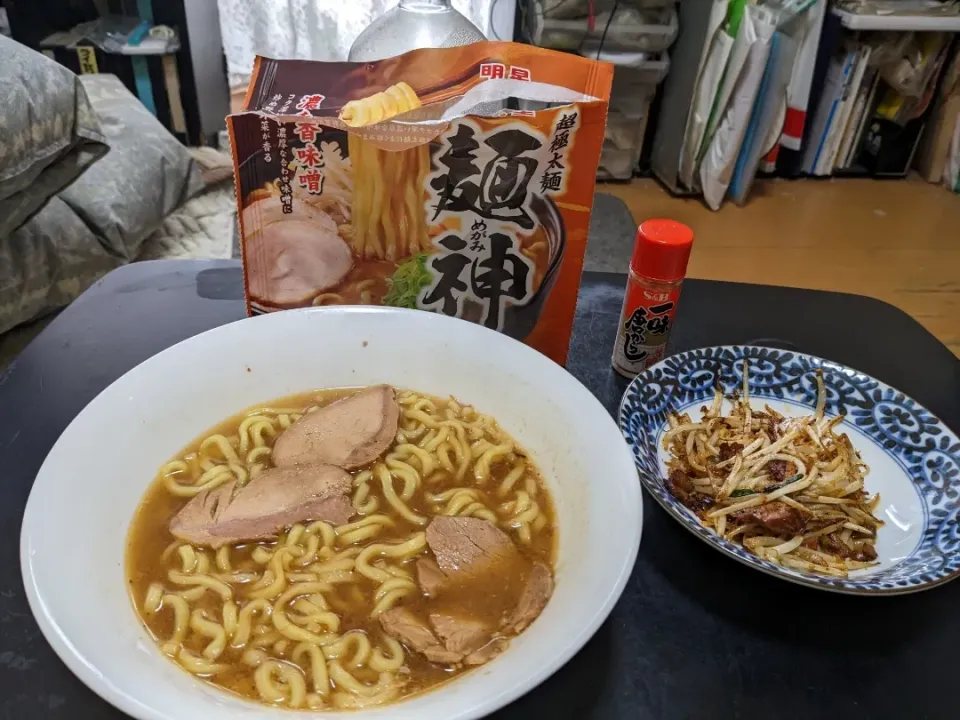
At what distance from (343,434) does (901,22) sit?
3.11 metres

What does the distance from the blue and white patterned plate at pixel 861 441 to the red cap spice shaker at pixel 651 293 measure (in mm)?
63

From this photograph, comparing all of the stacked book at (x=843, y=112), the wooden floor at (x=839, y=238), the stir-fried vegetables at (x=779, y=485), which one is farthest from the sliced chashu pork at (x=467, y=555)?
the stacked book at (x=843, y=112)

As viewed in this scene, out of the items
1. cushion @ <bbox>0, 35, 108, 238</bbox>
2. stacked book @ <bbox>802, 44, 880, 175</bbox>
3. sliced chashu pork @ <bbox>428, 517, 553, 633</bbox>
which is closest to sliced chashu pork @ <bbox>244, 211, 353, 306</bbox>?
sliced chashu pork @ <bbox>428, 517, 553, 633</bbox>

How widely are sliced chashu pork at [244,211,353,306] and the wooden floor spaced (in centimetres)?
204

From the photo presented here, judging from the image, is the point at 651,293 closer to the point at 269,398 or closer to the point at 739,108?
the point at 269,398

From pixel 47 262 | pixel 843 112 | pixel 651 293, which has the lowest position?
pixel 47 262

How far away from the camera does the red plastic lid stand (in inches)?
42.8

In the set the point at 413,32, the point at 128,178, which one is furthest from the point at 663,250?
the point at 128,178

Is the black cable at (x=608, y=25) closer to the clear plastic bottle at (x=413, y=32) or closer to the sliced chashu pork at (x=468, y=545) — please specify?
the clear plastic bottle at (x=413, y=32)

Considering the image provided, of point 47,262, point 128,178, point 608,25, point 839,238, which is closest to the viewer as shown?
point 47,262

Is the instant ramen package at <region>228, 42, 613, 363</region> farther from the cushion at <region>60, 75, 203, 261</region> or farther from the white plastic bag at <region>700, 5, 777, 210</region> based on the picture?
the white plastic bag at <region>700, 5, 777, 210</region>

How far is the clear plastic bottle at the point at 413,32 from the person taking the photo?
1532mm

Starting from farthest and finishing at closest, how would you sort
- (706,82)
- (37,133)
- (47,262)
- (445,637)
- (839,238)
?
(839,238) < (706,82) < (47,262) < (37,133) < (445,637)

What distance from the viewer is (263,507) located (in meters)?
0.95
